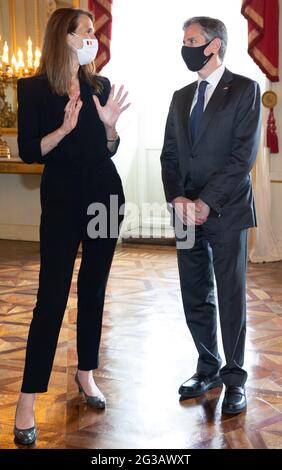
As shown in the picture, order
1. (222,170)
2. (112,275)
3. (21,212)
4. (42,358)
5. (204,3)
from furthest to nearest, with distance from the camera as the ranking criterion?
(21,212), (204,3), (112,275), (222,170), (42,358)

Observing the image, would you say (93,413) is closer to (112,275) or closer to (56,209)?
(56,209)

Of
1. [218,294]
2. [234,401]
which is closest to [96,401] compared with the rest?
[234,401]

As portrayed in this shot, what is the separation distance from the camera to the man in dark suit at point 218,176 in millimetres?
2982

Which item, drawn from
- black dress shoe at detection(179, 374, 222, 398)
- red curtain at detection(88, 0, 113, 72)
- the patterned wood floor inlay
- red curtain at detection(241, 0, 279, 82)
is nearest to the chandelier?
red curtain at detection(88, 0, 113, 72)

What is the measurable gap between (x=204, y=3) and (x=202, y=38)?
407 centimetres

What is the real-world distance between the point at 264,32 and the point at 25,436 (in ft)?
14.8

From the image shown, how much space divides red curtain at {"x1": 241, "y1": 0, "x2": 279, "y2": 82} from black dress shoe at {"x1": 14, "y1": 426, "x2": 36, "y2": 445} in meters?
4.36

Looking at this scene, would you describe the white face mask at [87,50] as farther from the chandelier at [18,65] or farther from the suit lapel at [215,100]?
the chandelier at [18,65]

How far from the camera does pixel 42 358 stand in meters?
2.76

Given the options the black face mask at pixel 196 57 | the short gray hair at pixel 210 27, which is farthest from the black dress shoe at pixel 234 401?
the short gray hair at pixel 210 27

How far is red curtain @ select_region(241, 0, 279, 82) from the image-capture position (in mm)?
6160

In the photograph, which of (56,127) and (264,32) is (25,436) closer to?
(56,127)

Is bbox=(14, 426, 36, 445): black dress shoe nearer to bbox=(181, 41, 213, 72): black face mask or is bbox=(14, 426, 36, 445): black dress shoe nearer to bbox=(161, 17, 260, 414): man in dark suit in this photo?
bbox=(161, 17, 260, 414): man in dark suit

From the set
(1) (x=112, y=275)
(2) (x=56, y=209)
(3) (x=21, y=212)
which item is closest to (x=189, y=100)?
(2) (x=56, y=209)
